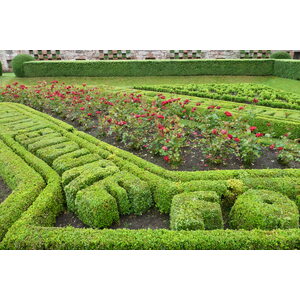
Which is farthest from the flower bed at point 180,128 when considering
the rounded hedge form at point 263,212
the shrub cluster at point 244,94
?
the rounded hedge form at point 263,212

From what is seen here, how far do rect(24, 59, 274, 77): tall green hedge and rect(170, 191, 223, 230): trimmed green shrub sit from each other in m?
15.7

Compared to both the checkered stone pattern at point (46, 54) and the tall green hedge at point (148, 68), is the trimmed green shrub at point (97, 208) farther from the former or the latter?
the checkered stone pattern at point (46, 54)

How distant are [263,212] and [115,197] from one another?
2.52 metres

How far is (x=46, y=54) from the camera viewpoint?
23.9 metres

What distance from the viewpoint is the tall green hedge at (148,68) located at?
18.5 metres

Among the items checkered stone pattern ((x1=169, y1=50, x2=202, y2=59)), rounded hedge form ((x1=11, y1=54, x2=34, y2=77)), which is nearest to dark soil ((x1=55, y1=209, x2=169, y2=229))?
rounded hedge form ((x1=11, y1=54, x2=34, y2=77))

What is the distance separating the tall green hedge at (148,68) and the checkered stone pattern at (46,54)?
549 cm

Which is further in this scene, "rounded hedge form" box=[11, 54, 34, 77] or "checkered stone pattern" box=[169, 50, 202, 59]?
"checkered stone pattern" box=[169, 50, 202, 59]

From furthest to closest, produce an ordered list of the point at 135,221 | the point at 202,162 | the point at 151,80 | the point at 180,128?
the point at 151,80 → the point at 180,128 → the point at 202,162 → the point at 135,221

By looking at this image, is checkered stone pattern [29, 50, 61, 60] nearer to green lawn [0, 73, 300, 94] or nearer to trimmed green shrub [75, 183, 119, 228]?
green lawn [0, 73, 300, 94]

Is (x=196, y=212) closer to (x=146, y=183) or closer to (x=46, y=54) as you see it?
(x=146, y=183)

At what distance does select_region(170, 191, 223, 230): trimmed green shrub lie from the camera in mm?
4082

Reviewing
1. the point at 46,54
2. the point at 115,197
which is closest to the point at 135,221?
the point at 115,197

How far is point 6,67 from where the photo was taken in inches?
942
